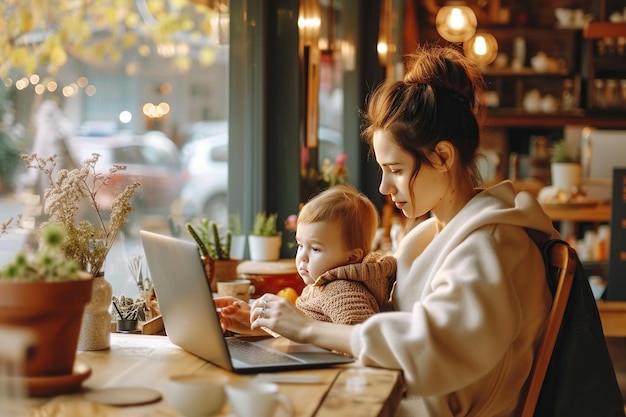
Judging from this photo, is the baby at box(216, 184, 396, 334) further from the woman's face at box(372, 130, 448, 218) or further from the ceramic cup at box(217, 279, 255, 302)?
the ceramic cup at box(217, 279, 255, 302)

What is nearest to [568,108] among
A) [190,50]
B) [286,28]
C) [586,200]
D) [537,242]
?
[586,200]

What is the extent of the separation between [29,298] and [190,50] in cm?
229

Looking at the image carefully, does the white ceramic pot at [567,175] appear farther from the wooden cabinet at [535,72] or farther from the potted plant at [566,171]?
the wooden cabinet at [535,72]

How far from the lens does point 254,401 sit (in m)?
1.62

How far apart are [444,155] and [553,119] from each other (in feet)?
29.9

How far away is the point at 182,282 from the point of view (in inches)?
82.5

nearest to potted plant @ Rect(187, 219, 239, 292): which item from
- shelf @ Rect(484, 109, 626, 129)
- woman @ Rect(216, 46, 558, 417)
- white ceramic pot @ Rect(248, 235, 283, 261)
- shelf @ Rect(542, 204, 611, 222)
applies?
white ceramic pot @ Rect(248, 235, 283, 261)

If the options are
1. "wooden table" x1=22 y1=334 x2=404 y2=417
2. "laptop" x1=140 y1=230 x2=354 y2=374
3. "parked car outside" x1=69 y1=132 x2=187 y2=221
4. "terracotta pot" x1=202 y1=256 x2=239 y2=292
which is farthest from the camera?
"terracotta pot" x1=202 y1=256 x2=239 y2=292

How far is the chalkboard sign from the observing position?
4.43m

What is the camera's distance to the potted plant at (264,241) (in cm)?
405

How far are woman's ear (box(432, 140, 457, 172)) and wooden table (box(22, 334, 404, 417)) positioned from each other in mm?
551

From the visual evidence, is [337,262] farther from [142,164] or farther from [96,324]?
[142,164]

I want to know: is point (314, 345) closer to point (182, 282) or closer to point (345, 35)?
point (182, 282)

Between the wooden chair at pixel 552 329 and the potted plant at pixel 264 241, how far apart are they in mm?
1953
